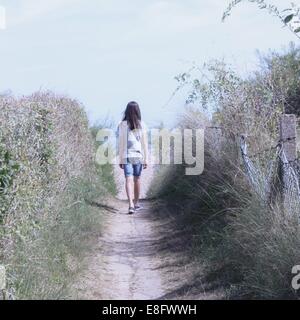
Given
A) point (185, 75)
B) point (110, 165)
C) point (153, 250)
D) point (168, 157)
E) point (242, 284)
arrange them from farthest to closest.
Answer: point (110, 165) → point (168, 157) → point (185, 75) → point (153, 250) → point (242, 284)

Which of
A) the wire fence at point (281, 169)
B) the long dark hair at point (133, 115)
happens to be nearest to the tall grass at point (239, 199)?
the wire fence at point (281, 169)

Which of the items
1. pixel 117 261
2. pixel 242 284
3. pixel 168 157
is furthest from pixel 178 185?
pixel 242 284

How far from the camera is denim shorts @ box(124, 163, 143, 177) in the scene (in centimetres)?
1225

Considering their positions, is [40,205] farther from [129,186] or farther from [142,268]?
[129,186]

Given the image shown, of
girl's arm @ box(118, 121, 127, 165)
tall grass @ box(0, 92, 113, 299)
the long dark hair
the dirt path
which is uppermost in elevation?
the long dark hair

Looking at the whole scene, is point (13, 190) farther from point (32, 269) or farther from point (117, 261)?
point (117, 261)

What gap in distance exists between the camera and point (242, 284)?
7.00 metres

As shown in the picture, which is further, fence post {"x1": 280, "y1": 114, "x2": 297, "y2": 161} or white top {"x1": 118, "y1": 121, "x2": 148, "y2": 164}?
white top {"x1": 118, "y1": 121, "x2": 148, "y2": 164}

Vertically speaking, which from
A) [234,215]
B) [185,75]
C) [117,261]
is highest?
[185,75]

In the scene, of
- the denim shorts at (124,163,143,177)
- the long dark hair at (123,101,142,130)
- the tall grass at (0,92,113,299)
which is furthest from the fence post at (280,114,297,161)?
the denim shorts at (124,163,143,177)

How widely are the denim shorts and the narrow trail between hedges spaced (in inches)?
31.6

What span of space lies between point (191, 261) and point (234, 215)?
0.80m

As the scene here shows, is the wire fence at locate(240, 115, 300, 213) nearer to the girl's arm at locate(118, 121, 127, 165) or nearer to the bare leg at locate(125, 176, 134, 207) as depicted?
the bare leg at locate(125, 176, 134, 207)

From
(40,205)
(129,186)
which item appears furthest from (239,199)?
(129,186)
